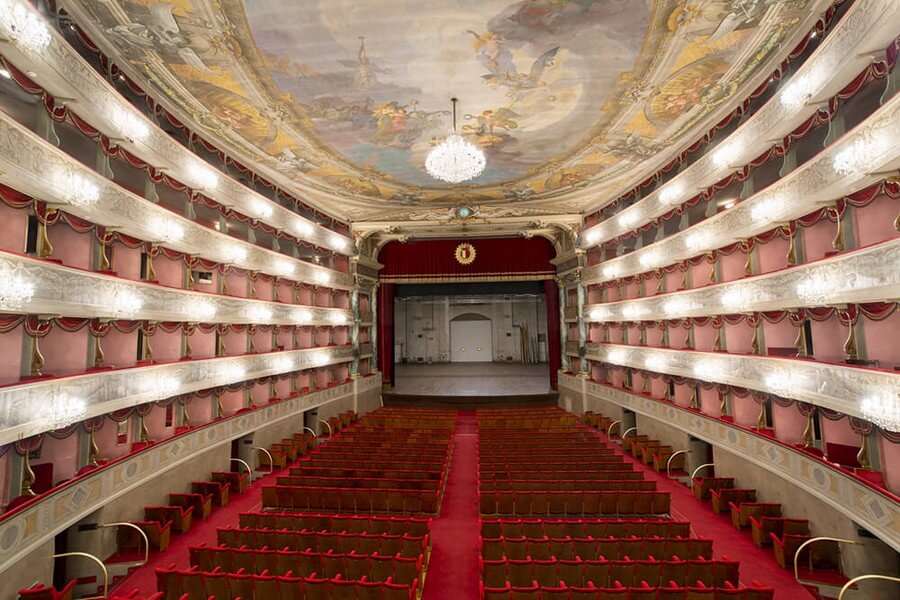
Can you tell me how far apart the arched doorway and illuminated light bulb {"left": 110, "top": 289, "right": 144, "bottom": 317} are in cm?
2719

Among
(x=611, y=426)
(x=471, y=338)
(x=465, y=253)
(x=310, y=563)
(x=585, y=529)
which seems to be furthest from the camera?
(x=471, y=338)

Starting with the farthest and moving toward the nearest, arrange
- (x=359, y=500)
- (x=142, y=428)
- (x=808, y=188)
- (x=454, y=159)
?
1. (x=454, y=159)
2. (x=142, y=428)
3. (x=359, y=500)
4. (x=808, y=188)

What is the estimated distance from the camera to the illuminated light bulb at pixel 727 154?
31.0 ft

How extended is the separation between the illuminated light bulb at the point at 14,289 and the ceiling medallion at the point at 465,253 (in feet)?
55.9

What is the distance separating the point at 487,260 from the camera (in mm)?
22047

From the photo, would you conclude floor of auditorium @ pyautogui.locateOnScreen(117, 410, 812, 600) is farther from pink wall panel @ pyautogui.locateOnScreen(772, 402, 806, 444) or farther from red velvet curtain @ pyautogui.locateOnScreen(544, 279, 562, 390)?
red velvet curtain @ pyautogui.locateOnScreen(544, 279, 562, 390)

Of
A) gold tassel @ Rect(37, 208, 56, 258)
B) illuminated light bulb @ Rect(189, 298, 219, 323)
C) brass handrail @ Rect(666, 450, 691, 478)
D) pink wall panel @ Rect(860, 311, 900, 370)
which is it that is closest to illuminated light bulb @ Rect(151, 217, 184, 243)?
illuminated light bulb @ Rect(189, 298, 219, 323)

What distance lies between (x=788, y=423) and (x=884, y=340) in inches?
117

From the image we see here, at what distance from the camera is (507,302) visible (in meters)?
34.5

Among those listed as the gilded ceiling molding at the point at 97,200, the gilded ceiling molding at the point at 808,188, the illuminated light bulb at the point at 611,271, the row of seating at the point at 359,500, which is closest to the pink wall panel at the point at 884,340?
the gilded ceiling molding at the point at 808,188

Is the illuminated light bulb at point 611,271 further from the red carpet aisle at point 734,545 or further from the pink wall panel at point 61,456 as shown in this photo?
the pink wall panel at point 61,456

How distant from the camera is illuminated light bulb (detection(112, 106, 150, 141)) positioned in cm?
809

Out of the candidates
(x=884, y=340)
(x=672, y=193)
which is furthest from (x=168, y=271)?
(x=884, y=340)

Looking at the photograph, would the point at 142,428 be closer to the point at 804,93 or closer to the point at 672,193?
the point at 804,93
